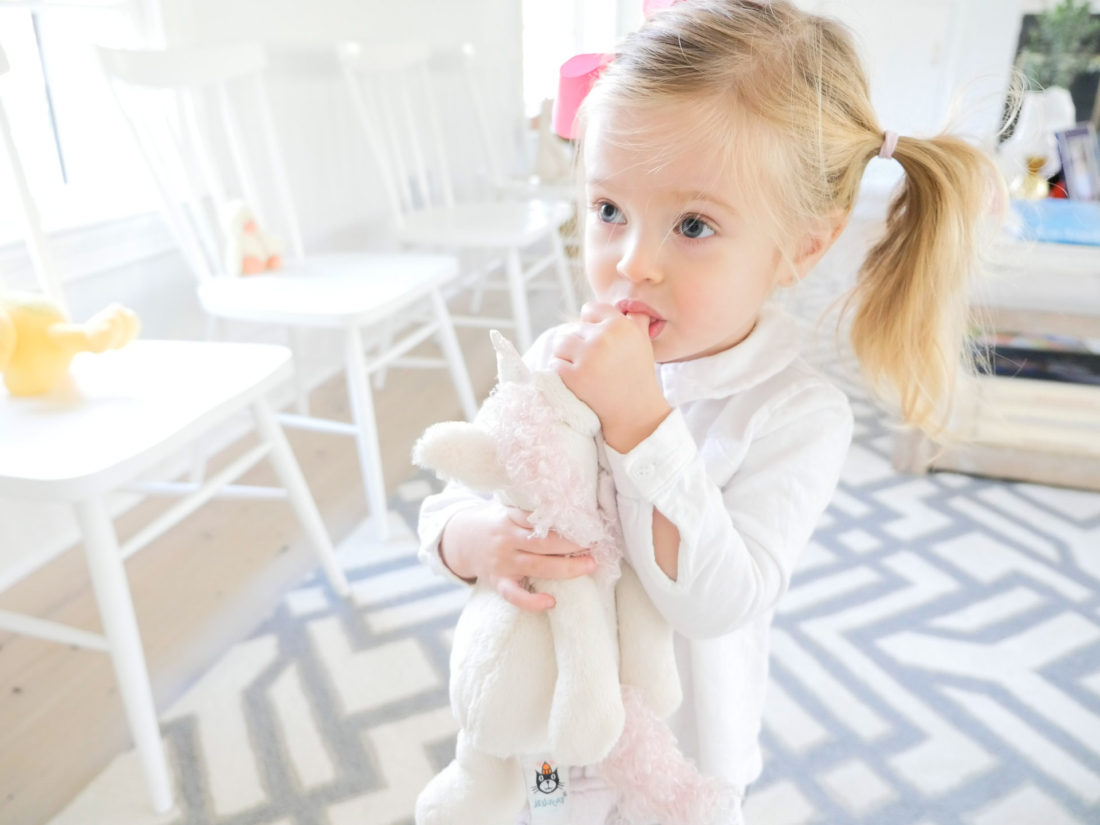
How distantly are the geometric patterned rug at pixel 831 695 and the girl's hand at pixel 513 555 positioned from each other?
1.67 feet

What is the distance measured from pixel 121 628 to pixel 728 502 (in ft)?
2.03

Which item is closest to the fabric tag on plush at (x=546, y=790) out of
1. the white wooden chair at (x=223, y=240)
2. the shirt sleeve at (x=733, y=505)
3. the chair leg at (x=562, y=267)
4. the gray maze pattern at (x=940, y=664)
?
the shirt sleeve at (x=733, y=505)

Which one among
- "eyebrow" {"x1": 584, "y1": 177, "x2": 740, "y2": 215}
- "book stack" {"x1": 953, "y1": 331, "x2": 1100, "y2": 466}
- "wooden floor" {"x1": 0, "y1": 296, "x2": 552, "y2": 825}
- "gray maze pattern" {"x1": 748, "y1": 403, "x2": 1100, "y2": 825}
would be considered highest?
"eyebrow" {"x1": 584, "y1": 177, "x2": 740, "y2": 215}

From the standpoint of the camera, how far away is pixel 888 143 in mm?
572

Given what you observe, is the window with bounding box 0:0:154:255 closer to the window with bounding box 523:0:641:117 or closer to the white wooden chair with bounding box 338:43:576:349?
the white wooden chair with bounding box 338:43:576:349

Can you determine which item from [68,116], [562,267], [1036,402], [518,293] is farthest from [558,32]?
[1036,402]

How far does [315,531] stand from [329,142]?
3.69 feet

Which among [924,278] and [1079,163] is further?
[1079,163]

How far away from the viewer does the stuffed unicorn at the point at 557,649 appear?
0.43 m

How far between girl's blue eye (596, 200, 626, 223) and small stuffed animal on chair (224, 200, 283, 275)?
0.97 meters

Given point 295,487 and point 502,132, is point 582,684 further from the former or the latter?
point 502,132

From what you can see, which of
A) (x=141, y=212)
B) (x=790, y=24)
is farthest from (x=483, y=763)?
(x=141, y=212)

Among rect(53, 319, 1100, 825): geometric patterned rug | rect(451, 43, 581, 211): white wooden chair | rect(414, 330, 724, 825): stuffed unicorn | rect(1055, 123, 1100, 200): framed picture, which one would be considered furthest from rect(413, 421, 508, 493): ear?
rect(1055, 123, 1100, 200): framed picture

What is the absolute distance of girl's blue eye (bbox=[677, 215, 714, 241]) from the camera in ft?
1.65
